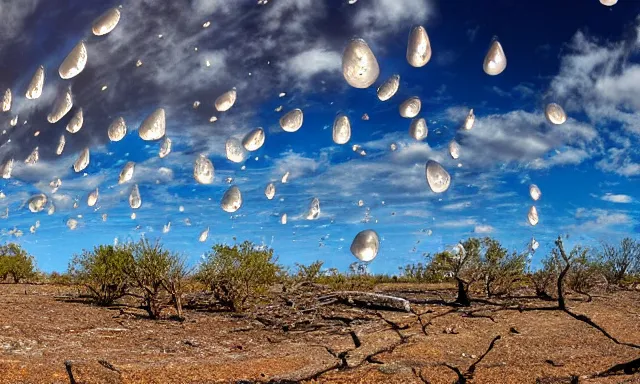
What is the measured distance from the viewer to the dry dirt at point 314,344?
673 centimetres

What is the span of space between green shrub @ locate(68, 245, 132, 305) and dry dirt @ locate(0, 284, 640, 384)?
587mm

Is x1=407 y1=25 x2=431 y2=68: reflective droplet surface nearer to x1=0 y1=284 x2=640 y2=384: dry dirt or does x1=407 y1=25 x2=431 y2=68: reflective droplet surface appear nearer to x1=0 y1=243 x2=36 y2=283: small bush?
x1=0 y1=284 x2=640 y2=384: dry dirt

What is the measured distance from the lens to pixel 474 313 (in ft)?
37.6

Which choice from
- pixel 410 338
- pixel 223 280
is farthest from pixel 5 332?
pixel 410 338

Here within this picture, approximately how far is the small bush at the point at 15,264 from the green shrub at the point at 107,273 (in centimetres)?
859

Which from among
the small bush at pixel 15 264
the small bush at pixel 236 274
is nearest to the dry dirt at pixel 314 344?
the small bush at pixel 236 274

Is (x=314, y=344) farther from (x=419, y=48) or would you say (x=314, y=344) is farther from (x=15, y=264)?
(x=15, y=264)

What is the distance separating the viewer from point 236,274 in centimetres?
1228

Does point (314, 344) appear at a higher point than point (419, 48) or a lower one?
lower

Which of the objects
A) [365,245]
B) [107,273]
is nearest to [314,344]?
[365,245]

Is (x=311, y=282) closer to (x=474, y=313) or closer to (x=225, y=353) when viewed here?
(x=474, y=313)

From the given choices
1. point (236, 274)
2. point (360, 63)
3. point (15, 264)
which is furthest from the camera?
point (15, 264)

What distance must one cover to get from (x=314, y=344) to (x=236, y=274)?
3.98 metres

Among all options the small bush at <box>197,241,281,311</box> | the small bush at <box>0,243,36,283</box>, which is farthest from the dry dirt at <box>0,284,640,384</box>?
the small bush at <box>0,243,36,283</box>
